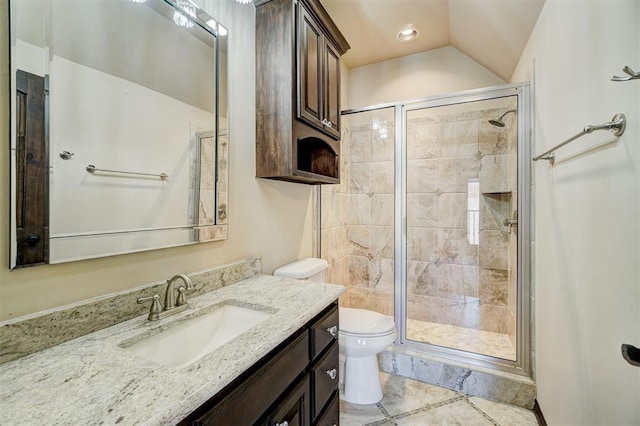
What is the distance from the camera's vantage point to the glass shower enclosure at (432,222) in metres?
2.34

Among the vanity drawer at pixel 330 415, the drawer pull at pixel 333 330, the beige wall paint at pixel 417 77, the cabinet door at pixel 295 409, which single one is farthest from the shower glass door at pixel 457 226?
the cabinet door at pixel 295 409

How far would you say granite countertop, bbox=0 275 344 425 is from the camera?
50 centimetres

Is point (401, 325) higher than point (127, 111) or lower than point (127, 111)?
lower

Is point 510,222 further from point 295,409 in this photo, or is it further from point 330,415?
point 295,409

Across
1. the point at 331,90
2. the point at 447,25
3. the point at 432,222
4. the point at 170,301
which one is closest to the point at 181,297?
the point at 170,301

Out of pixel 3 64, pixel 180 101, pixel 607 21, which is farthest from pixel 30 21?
pixel 607 21

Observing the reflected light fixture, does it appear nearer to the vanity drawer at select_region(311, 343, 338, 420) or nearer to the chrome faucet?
the chrome faucet

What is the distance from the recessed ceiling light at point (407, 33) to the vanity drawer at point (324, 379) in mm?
2366

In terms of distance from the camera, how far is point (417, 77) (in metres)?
2.64

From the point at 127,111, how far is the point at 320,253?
1647 mm

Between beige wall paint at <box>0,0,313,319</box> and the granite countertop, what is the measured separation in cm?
14

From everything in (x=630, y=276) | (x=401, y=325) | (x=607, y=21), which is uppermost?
(x=607, y=21)

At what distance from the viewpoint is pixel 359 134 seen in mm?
2805

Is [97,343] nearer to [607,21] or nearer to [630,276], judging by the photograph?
[630,276]
